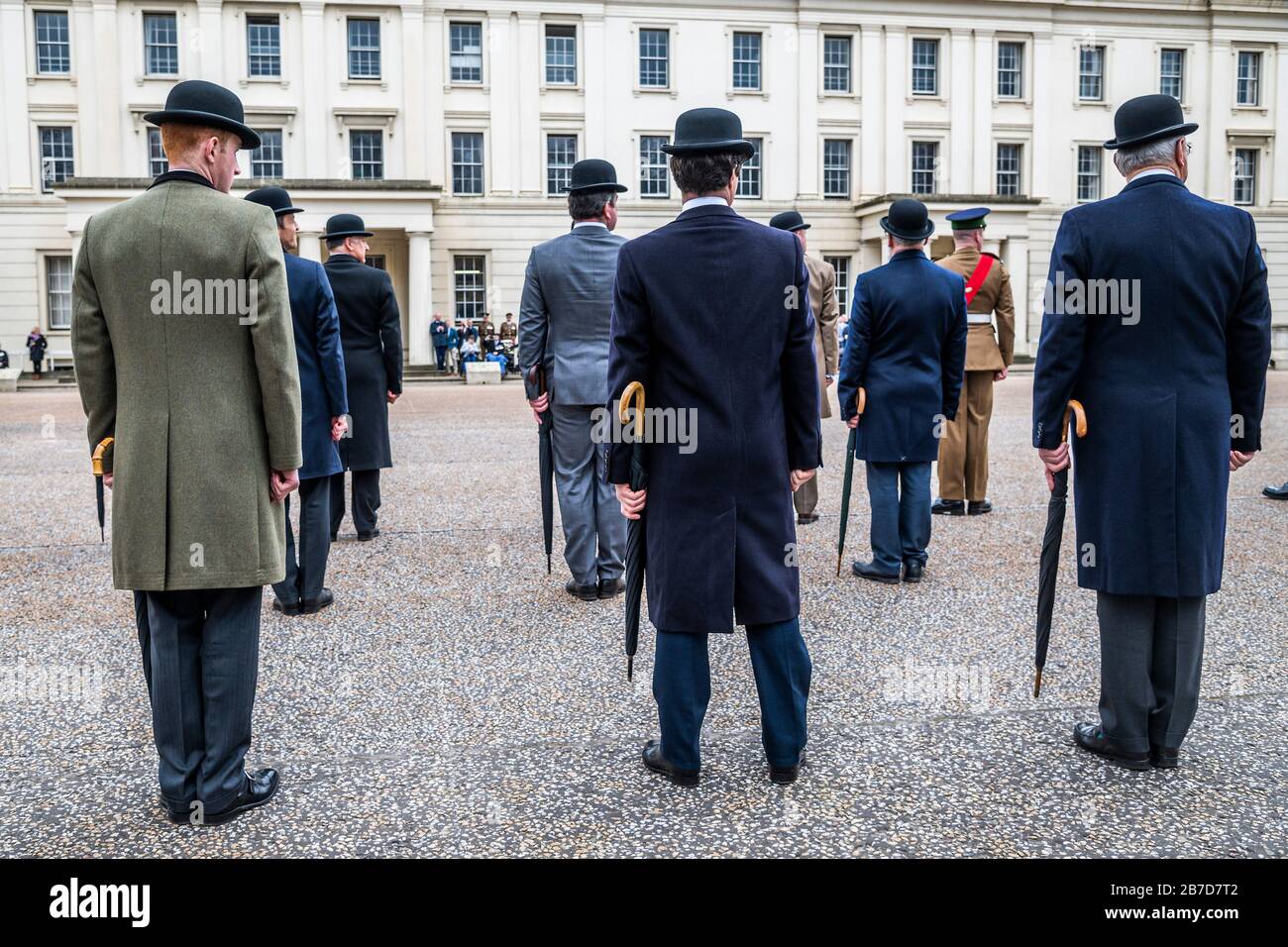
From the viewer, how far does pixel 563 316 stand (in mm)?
6855

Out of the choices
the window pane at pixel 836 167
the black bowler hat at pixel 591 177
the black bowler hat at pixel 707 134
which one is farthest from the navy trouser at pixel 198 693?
the window pane at pixel 836 167

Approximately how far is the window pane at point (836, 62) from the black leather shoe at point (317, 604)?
39.1 metres

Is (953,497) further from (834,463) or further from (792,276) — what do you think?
(792,276)

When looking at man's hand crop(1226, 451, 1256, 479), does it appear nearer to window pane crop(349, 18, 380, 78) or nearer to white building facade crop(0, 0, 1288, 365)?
white building facade crop(0, 0, 1288, 365)

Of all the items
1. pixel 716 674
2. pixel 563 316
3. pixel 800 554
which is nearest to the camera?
pixel 716 674

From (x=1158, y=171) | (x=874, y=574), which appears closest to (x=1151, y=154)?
(x=1158, y=171)

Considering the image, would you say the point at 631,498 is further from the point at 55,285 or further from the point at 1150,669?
the point at 55,285

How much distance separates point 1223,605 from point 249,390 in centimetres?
509

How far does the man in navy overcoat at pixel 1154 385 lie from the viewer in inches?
157

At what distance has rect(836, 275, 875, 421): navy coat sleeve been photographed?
7.28 metres

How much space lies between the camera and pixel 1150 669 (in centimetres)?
420

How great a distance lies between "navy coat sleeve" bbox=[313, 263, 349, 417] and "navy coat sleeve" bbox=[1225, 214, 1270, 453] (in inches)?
171

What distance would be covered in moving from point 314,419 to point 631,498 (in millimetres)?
3071
